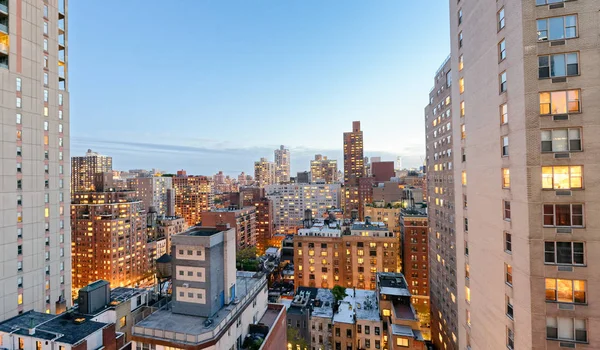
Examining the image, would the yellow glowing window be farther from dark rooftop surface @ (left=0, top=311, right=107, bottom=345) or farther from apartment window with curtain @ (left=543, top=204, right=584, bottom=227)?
dark rooftop surface @ (left=0, top=311, right=107, bottom=345)

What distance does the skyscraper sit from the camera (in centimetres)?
5659

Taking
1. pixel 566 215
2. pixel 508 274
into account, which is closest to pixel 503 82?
pixel 566 215

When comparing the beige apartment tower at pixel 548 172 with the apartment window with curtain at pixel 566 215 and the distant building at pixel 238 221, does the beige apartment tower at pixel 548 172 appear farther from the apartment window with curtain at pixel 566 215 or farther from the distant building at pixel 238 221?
the distant building at pixel 238 221

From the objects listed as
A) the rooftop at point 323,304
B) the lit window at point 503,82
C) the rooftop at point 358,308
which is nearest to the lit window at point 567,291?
the lit window at point 503,82

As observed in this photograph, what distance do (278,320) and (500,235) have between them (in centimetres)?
3860

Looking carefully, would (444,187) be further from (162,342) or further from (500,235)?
(162,342)

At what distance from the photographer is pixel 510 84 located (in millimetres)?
19500

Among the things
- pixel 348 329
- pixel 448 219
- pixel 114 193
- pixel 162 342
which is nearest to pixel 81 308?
pixel 162 342

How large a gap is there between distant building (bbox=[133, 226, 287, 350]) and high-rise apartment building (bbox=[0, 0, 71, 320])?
29557mm

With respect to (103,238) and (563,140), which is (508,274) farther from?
(103,238)

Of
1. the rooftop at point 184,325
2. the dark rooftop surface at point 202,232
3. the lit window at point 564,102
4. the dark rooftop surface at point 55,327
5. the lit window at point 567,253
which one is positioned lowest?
the rooftop at point 184,325

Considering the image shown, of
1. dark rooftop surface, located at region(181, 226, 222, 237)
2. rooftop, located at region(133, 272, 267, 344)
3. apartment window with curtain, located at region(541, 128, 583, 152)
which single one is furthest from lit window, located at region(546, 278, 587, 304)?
dark rooftop surface, located at region(181, 226, 222, 237)

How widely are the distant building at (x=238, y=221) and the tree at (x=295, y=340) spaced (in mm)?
82099

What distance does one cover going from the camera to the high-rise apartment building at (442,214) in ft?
185
